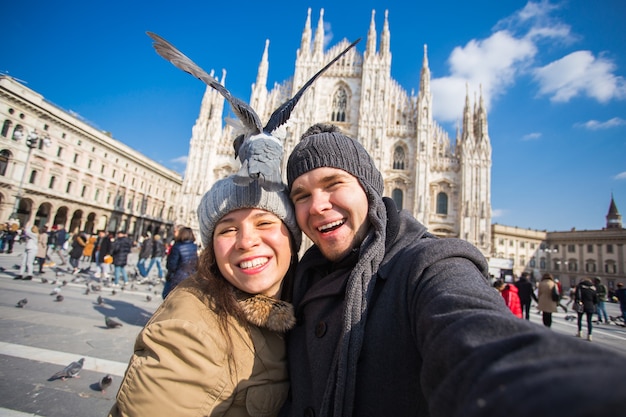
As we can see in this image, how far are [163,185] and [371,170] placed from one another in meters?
41.8

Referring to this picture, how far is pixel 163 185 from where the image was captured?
38.4 m

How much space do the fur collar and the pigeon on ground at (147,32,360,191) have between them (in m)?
0.50

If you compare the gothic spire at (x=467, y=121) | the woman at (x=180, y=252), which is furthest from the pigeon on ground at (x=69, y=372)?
the gothic spire at (x=467, y=121)

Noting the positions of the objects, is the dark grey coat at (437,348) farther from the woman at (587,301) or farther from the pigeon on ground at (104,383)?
the woman at (587,301)

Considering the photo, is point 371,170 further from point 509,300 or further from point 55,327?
point 509,300

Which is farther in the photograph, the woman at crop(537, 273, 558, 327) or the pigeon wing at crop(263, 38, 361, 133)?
the woman at crop(537, 273, 558, 327)

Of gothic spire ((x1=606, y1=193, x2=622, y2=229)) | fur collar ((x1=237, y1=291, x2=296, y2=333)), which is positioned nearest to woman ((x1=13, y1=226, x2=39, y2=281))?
fur collar ((x1=237, y1=291, x2=296, y2=333))

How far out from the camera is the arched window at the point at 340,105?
23.3 m

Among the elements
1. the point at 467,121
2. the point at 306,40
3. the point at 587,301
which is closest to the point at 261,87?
the point at 306,40

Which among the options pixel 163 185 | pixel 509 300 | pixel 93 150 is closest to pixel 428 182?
pixel 509 300

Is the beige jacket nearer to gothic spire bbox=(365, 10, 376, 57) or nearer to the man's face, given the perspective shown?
the man's face

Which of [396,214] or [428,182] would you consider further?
[428,182]

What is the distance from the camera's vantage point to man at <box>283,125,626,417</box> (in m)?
0.41

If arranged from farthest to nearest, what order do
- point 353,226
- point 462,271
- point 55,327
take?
point 55,327 < point 353,226 < point 462,271
